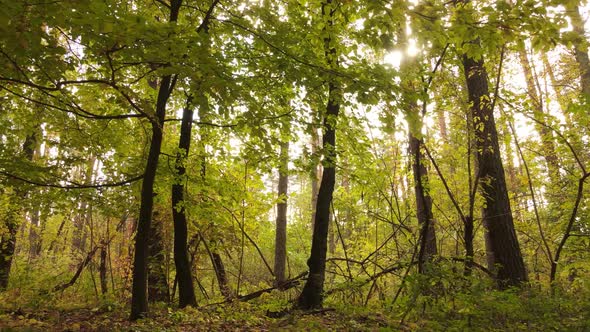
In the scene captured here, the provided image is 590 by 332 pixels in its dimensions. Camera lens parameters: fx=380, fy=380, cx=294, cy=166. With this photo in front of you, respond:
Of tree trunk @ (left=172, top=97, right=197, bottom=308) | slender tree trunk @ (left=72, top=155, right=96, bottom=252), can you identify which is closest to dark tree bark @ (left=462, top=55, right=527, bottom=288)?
tree trunk @ (left=172, top=97, right=197, bottom=308)

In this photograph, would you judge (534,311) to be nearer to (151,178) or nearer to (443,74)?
(443,74)

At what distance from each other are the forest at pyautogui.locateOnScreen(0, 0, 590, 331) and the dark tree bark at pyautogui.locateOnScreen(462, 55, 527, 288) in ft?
0.11

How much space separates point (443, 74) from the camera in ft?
23.0

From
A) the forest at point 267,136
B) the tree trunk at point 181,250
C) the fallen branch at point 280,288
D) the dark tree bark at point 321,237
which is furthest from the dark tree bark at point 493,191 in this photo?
the tree trunk at point 181,250

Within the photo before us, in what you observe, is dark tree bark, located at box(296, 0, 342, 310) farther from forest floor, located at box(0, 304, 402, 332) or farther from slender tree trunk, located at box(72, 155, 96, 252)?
slender tree trunk, located at box(72, 155, 96, 252)

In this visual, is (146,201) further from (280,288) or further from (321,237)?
(280,288)

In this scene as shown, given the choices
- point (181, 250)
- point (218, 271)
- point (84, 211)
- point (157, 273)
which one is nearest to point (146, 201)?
point (84, 211)

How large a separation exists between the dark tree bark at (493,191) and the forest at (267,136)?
0.03 metres

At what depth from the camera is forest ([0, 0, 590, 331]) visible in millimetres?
3729

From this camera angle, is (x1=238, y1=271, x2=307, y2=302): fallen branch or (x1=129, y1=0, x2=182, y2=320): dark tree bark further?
(x1=238, y1=271, x2=307, y2=302): fallen branch

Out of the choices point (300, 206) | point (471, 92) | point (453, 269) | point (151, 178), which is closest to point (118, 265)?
point (151, 178)

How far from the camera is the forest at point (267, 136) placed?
373 centimetres

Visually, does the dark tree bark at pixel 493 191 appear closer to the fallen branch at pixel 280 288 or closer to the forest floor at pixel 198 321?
the forest floor at pixel 198 321

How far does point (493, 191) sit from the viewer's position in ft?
23.8
